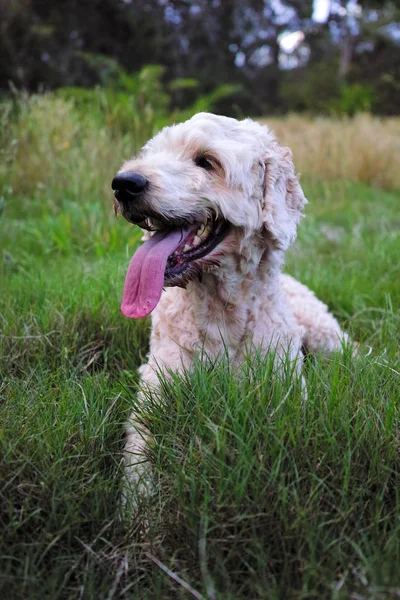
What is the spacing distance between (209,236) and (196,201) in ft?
0.65

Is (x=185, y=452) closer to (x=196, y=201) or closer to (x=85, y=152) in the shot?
(x=196, y=201)

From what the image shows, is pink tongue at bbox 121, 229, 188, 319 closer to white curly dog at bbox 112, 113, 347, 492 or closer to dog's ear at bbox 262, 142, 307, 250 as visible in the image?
white curly dog at bbox 112, 113, 347, 492

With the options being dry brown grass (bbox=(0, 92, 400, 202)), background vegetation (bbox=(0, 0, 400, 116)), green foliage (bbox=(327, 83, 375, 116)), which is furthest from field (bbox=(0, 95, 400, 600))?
green foliage (bbox=(327, 83, 375, 116))

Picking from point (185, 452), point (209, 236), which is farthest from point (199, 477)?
point (209, 236)

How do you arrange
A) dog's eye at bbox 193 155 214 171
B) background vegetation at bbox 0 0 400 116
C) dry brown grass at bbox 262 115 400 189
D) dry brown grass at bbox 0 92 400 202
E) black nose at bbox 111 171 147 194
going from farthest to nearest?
background vegetation at bbox 0 0 400 116 < dry brown grass at bbox 262 115 400 189 < dry brown grass at bbox 0 92 400 202 < dog's eye at bbox 193 155 214 171 < black nose at bbox 111 171 147 194

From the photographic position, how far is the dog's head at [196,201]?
238 cm

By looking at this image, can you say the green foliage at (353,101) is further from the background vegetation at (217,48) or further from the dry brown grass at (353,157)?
the dry brown grass at (353,157)

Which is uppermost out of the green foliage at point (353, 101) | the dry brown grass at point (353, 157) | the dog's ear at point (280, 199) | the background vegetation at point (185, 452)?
the dog's ear at point (280, 199)

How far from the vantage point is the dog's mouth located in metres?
2.39

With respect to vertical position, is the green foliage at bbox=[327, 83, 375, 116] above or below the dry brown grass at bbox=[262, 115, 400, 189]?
below

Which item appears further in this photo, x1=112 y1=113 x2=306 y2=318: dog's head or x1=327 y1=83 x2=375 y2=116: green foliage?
x1=327 y1=83 x2=375 y2=116: green foliage

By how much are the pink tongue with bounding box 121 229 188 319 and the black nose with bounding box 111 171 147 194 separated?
0.93 feet

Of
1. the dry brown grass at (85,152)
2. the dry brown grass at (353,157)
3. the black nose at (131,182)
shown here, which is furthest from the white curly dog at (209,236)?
the dry brown grass at (353,157)

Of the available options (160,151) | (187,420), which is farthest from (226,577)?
(160,151)
